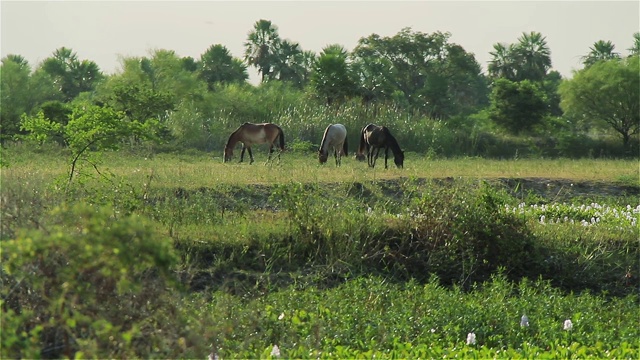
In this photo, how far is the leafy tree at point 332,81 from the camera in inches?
1442

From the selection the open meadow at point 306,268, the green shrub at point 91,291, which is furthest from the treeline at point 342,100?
the green shrub at point 91,291

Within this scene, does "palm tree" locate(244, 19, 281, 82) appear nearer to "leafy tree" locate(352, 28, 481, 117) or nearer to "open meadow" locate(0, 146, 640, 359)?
"leafy tree" locate(352, 28, 481, 117)

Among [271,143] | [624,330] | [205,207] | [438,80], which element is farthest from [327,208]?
[438,80]

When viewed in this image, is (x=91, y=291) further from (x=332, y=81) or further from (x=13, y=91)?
(x=13, y=91)

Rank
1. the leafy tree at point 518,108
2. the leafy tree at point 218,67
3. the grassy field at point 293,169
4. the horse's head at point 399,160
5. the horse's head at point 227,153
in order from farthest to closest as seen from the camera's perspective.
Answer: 1. the leafy tree at point 218,67
2. the leafy tree at point 518,108
3. the horse's head at point 227,153
4. the horse's head at point 399,160
5. the grassy field at point 293,169

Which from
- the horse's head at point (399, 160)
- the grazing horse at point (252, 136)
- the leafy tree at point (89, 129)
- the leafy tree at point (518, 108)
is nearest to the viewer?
the leafy tree at point (89, 129)

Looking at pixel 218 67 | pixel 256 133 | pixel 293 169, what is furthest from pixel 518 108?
pixel 218 67

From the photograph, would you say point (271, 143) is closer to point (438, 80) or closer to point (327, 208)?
point (327, 208)

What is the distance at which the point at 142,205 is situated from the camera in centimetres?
1229

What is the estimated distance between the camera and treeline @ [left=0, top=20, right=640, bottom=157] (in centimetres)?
2792

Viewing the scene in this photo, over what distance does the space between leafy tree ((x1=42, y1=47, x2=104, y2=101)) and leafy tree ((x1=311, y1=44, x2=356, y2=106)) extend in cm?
1751

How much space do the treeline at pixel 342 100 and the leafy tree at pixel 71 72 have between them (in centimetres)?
7

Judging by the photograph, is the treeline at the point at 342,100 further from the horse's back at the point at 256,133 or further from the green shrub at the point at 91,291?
the green shrub at the point at 91,291

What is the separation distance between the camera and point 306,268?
11508 millimetres
